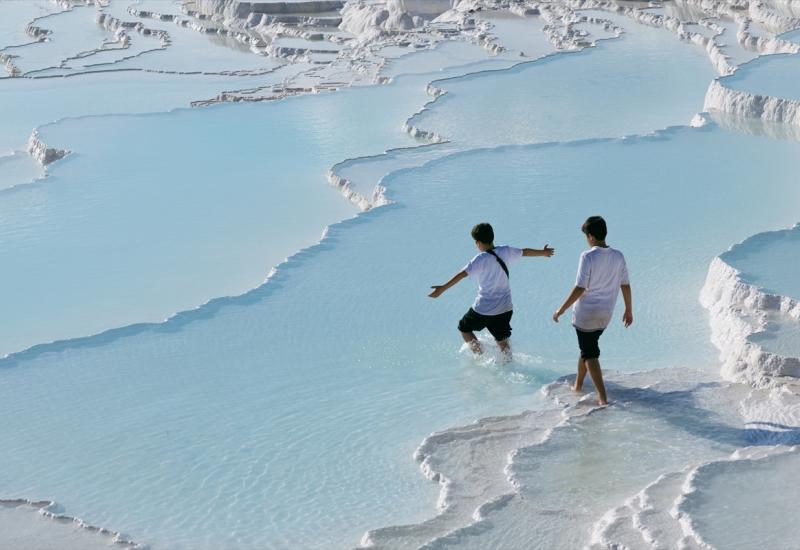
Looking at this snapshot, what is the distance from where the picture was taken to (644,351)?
5527 millimetres

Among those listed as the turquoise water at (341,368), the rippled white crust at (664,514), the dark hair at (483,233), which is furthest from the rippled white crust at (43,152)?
the rippled white crust at (664,514)

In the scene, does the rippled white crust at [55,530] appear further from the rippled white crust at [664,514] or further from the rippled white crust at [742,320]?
the rippled white crust at [742,320]

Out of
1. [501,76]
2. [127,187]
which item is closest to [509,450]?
[127,187]

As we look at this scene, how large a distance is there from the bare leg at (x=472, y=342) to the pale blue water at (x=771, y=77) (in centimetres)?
534

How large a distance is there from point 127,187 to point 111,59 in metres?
7.50

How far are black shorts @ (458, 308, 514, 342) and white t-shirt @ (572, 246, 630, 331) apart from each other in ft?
1.67

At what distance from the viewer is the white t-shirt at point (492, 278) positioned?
5.12 meters

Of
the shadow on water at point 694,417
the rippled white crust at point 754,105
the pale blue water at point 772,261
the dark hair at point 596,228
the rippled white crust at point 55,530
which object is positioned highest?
the dark hair at point 596,228

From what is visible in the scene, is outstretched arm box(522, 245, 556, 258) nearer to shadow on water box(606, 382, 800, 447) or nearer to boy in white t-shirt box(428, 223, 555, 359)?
boy in white t-shirt box(428, 223, 555, 359)

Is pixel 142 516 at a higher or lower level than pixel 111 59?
lower

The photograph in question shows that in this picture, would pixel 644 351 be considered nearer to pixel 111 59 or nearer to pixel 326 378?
pixel 326 378

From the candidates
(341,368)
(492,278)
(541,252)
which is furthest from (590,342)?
(341,368)

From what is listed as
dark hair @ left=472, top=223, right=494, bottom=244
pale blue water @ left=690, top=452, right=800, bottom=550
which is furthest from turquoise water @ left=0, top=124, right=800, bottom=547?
pale blue water @ left=690, top=452, right=800, bottom=550

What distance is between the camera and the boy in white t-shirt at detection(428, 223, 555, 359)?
16.6 feet
